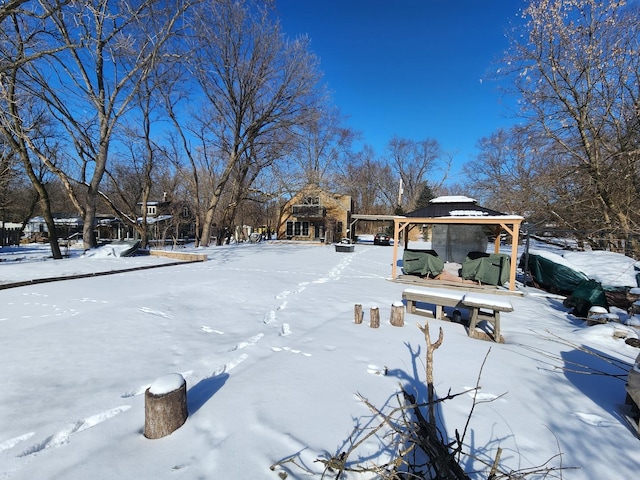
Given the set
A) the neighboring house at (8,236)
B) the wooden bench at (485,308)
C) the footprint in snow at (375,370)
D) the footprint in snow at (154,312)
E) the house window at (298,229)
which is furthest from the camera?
the house window at (298,229)

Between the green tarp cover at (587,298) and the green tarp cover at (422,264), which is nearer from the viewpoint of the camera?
the green tarp cover at (587,298)

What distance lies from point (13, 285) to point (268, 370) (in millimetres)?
5866

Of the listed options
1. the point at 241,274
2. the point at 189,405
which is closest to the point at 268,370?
the point at 189,405

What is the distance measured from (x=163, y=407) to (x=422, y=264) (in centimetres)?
847

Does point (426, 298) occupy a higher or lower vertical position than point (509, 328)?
higher

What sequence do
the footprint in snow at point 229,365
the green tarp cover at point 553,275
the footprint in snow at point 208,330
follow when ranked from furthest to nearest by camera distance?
the green tarp cover at point 553,275 < the footprint in snow at point 208,330 < the footprint in snow at point 229,365

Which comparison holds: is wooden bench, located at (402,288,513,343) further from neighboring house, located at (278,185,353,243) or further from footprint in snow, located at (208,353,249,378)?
neighboring house, located at (278,185,353,243)

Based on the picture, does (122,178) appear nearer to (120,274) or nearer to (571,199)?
(120,274)

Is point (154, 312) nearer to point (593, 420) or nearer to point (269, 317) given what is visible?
point (269, 317)

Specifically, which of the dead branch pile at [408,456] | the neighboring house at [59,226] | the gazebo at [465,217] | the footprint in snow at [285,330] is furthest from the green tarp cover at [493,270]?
the neighboring house at [59,226]

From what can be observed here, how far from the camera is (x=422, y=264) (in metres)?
9.18

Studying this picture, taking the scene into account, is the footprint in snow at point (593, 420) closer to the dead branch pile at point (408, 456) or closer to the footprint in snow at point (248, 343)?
the dead branch pile at point (408, 456)

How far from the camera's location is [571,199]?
1126 centimetres

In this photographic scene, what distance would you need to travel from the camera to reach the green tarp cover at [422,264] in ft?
29.6
